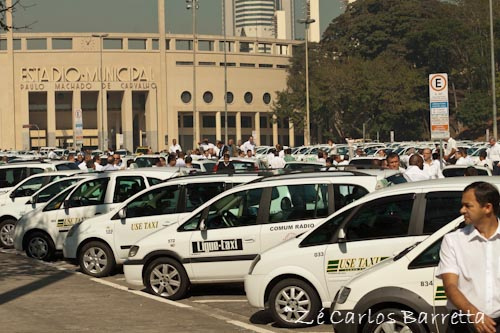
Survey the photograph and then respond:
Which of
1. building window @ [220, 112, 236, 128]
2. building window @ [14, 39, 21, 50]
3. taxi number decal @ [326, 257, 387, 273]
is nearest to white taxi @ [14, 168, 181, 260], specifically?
taxi number decal @ [326, 257, 387, 273]

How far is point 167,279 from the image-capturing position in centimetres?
1317

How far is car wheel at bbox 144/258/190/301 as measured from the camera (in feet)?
42.8

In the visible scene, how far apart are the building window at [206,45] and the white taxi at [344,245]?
9352 cm

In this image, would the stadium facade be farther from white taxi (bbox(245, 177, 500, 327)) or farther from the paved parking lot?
white taxi (bbox(245, 177, 500, 327))

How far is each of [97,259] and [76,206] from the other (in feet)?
6.98

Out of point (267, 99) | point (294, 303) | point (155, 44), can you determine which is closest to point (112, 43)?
point (155, 44)

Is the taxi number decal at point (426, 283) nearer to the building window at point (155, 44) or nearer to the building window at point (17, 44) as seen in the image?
the building window at point (17, 44)

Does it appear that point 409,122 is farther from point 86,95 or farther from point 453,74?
point 86,95

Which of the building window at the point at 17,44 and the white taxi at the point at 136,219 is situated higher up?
the building window at the point at 17,44

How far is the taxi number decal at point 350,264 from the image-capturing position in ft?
33.2

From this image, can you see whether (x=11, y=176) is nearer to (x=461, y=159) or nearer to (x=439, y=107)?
(x=461, y=159)

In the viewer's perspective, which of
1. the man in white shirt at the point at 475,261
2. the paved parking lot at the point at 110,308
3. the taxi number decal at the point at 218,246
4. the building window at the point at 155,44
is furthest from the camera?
the building window at the point at 155,44

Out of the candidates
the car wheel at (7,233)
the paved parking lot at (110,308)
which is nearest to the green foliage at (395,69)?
the car wheel at (7,233)

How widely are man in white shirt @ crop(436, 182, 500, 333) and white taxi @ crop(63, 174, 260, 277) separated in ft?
29.8
